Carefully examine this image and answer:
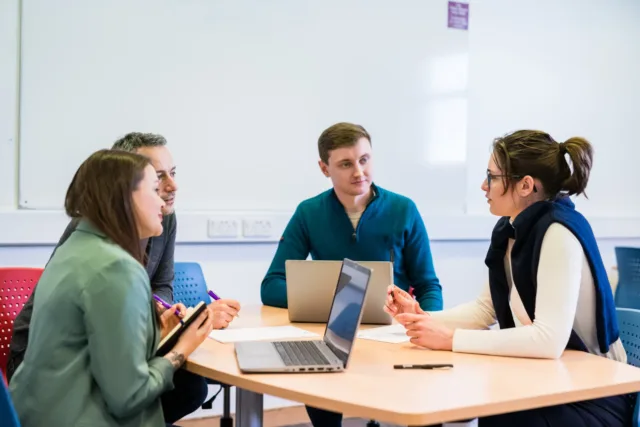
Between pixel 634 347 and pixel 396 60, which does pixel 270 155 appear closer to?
pixel 396 60

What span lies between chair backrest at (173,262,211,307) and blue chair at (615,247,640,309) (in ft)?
7.21

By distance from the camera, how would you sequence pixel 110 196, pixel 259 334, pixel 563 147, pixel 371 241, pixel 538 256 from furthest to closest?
pixel 371 241
pixel 259 334
pixel 563 147
pixel 538 256
pixel 110 196

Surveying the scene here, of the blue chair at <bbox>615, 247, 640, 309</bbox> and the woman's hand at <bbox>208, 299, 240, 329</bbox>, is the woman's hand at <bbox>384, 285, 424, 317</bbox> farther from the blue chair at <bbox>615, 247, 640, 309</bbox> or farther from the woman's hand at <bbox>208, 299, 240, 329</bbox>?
the blue chair at <bbox>615, 247, 640, 309</bbox>

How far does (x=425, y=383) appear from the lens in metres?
1.52

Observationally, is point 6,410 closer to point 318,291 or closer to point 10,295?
point 10,295

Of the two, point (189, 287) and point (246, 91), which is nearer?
point (189, 287)

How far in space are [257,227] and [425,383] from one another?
2137 millimetres

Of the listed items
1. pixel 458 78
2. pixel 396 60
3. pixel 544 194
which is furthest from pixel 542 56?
pixel 544 194

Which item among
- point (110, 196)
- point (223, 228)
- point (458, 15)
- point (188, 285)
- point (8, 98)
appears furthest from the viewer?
point (458, 15)

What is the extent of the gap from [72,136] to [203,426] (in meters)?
1.48

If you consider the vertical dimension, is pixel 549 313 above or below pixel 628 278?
above

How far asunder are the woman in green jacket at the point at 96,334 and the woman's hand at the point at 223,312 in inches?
19.6

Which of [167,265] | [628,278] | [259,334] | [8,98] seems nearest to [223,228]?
[167,265]

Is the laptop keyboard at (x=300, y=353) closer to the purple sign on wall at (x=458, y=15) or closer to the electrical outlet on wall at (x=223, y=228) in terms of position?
the electrical outlet on wall at (x=223, y=228)
